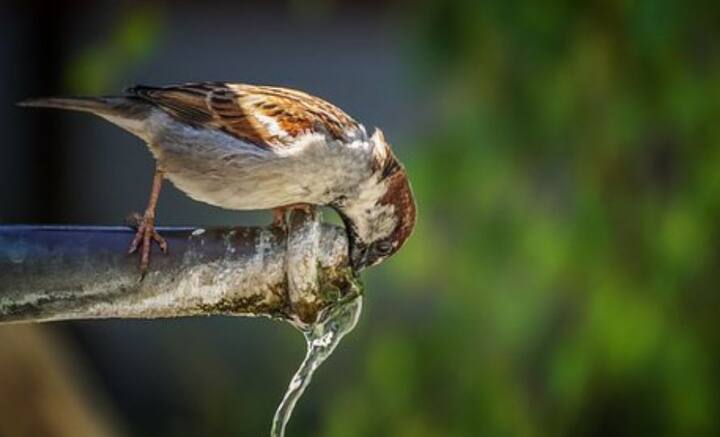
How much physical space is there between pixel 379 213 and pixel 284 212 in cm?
16

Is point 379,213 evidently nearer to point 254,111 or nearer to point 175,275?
point 175,275

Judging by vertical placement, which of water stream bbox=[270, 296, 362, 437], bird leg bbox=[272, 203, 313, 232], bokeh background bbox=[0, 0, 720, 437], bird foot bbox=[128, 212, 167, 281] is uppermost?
bird foot bbox=[128, 212, 167, 281]

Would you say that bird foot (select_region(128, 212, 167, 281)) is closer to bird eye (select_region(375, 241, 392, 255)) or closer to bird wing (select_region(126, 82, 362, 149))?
bird eye (select_region(375, 241, 392, 255))

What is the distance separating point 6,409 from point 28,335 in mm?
189

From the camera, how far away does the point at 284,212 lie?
1.82m

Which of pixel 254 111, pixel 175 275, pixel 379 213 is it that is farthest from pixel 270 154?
pixel 175 275

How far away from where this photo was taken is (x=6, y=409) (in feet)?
10.8

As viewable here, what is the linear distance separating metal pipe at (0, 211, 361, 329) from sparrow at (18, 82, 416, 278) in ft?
0.12

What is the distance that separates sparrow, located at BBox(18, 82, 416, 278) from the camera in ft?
5.60

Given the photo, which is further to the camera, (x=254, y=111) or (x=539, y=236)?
(x=539, y=236)

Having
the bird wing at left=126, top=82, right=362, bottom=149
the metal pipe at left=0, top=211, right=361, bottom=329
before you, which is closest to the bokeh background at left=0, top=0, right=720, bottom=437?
the bird wing at left=126, top=82, right=362, bottom=149

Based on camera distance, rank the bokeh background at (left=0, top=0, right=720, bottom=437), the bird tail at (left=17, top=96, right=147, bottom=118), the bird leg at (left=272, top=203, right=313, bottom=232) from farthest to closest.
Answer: the bokeh background at (left=0, top=0, right=720, bottom=437)
the bird tail at (left=17, top=96, right=147, bottom=118)
the bird leg at (left=272, top=203, right=313, bottom=232)

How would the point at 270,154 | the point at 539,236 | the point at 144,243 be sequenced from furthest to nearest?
the point at 539,236 → the point at 270,154 → the point at 144,243

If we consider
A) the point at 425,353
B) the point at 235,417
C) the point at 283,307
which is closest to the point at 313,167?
→ the point at 283,307
